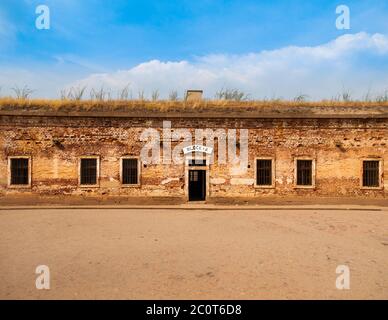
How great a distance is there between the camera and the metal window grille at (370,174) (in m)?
14.0

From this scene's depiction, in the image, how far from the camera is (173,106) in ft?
49.4

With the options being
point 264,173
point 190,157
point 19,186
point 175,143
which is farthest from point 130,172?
point 264,173

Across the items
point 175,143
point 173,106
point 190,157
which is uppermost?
point 173,106

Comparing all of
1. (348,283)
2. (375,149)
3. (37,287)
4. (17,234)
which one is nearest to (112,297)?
(37,287)

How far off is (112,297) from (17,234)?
550cm

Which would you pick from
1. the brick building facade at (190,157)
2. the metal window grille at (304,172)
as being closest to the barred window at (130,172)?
the brick building facade at (190,157)

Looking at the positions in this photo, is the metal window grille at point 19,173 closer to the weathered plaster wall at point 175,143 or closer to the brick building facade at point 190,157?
the brick building facade at point 190,157

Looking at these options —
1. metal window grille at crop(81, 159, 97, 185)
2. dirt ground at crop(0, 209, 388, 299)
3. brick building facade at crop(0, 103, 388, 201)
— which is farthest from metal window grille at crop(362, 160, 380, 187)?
metal window grille at crop(81, 159, 97, 185)

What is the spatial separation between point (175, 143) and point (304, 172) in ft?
21.7

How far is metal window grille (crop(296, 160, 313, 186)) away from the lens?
14.0 meters

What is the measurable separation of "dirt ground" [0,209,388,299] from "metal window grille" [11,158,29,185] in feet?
11.4

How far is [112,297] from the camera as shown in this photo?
4402mm

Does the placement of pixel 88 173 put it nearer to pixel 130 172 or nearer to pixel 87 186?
pixel 87 186
